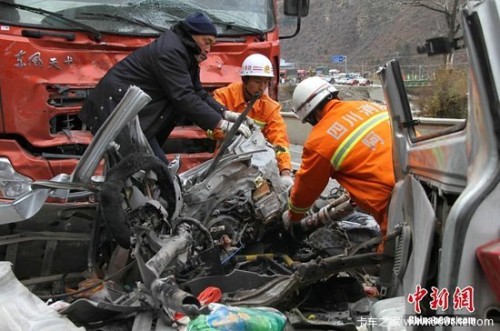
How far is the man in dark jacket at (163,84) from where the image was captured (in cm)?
440

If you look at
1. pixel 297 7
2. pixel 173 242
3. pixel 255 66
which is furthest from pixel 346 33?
pixel 173 242

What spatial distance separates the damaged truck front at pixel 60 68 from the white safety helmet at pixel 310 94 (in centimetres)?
156

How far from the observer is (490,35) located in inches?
63.9

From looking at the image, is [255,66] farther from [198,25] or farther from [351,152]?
[351,152]

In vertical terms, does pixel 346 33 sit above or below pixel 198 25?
above

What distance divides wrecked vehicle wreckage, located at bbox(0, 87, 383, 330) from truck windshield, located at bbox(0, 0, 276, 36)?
1.51 m

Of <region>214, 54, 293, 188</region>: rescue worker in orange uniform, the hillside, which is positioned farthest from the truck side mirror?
the hillside

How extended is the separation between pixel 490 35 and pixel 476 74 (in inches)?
4.3

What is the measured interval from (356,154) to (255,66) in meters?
2.20

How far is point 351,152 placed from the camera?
3.53 meters

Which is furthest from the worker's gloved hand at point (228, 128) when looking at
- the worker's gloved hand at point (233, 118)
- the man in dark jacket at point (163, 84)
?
the worker's gloved hand at point (233, 118)

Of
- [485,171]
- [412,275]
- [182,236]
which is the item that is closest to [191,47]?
[182,236]

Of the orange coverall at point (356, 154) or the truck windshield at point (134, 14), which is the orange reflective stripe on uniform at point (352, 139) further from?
the truck windshield at point (134, 14)

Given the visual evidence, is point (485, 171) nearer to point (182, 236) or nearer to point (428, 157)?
point (428, 157)
